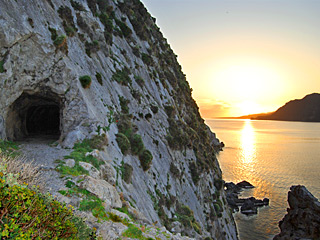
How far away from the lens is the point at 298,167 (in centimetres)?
8294

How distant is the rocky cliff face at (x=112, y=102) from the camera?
18.6 metres

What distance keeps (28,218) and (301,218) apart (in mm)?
47449

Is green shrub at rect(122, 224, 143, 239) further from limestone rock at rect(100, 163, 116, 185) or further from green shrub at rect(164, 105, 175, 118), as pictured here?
green shrub at rect(164, 105, 175, 118)

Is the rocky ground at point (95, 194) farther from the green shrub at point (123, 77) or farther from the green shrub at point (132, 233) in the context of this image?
the green shrub at point (123, 77)

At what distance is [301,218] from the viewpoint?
38.8m

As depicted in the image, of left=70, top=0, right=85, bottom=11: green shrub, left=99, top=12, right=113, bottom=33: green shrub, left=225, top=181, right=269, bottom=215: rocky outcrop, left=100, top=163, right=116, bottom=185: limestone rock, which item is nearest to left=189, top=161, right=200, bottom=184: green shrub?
left=100, top=163, right=116, bottom=185: limestone rock

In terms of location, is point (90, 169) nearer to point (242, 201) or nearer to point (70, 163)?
point (70, 163)

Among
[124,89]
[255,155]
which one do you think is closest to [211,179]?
[124,89]

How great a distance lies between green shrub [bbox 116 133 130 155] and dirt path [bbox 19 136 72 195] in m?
6.70

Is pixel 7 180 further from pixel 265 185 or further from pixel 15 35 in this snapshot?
pixel 265 185

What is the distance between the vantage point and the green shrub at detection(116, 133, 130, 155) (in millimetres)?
22780

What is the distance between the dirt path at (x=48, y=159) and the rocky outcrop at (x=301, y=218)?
4171 cm

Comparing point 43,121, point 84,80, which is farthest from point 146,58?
point 43,121

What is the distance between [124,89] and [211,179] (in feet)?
88.1
